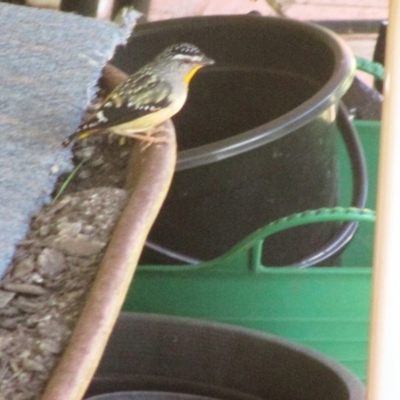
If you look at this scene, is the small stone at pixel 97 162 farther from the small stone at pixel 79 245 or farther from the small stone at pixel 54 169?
the small stone at pixel 79 245

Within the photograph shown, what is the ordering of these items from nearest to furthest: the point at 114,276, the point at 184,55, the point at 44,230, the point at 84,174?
the point at 114,276 → the point at 44,230 → the point at 84,174 → the point at 184,55

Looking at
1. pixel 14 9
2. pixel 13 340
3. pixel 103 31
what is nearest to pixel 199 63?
pixel 103 31

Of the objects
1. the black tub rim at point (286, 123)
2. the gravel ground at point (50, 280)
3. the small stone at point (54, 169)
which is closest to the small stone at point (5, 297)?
the gravel ground at point (50, 280)

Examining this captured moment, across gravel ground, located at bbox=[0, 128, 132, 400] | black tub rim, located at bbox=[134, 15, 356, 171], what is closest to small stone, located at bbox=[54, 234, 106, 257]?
gravel ground, located at bbox=[0, 128, 132, 400]

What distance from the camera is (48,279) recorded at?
0.57m

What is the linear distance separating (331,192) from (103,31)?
0.44m

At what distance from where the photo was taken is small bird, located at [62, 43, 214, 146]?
0.69 metres

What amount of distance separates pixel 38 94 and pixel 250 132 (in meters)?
0.26

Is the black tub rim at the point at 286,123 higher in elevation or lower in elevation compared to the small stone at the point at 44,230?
lower

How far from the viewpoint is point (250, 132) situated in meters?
0.86

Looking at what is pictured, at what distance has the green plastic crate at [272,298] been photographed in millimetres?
920

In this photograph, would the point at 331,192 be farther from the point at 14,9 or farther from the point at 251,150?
the point at 14,9

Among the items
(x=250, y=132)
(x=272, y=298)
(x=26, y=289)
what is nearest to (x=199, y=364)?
(x=272, y=298)

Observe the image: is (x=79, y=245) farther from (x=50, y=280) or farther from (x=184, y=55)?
(x=184, y=55)
